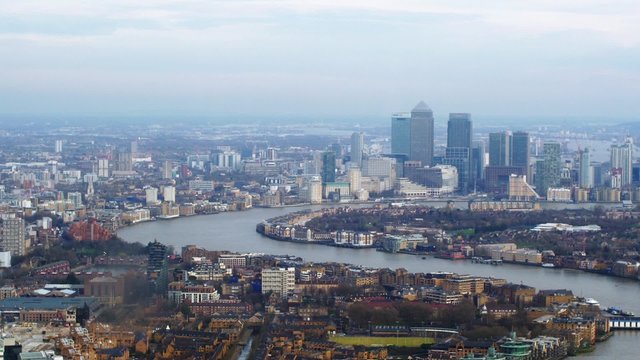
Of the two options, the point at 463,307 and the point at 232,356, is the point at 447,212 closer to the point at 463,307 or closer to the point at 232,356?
the point at 463,307

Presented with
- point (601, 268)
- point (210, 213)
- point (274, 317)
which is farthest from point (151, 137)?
point (274, 317)

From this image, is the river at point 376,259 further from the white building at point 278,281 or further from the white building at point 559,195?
the white building at point 559,195

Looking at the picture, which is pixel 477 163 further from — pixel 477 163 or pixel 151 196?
pixel 151 196

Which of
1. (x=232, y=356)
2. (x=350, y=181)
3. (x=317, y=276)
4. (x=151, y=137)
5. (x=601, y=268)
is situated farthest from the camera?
(x=151, y=137)

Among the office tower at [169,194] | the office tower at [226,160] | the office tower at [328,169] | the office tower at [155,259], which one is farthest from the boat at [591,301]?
the office tower at [226,160]

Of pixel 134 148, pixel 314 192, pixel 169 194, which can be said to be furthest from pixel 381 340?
pixel 134 148

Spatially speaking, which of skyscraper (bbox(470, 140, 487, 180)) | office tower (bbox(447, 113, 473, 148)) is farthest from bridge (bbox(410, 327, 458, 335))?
office tower (bbox(447, 113, 473, 148))
